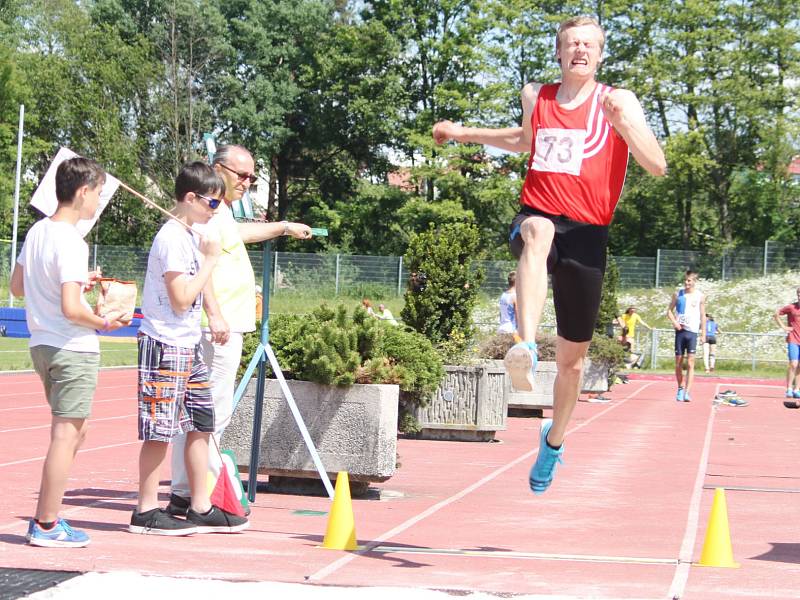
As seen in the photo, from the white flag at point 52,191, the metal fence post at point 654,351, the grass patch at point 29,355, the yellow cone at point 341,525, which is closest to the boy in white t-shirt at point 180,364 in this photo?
the white flag at point 52,191

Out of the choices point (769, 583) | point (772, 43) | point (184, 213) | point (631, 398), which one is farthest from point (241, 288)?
point (772, 43)

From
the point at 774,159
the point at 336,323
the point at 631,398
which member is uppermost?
the point at 774,159

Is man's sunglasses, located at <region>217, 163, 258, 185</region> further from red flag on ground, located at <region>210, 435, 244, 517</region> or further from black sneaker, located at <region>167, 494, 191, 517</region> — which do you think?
black sneaker, located at <region>167, 494, 191, 517</region>

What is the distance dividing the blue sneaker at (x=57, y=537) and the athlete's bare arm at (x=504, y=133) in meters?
2.70

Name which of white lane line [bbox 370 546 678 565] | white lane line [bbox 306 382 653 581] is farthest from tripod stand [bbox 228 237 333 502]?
white lane line [bbox 370 546 678 565]

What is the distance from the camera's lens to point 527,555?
6141mm

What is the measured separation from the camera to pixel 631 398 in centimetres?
2308

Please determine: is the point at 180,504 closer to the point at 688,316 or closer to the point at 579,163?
the point at 579,163

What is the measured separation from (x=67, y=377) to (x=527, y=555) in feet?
8.05

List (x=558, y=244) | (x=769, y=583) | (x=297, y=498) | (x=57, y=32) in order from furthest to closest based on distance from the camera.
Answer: (x=57, y=32) < (x=297, y=498) < (x=558, y=244) < (x=769, y=583)

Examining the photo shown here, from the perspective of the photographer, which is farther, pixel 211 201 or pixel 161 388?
pixel 211 201

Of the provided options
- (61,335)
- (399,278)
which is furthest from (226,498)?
(399,278)

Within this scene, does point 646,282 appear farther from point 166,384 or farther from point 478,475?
point 166,384

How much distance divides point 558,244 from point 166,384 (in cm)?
222
